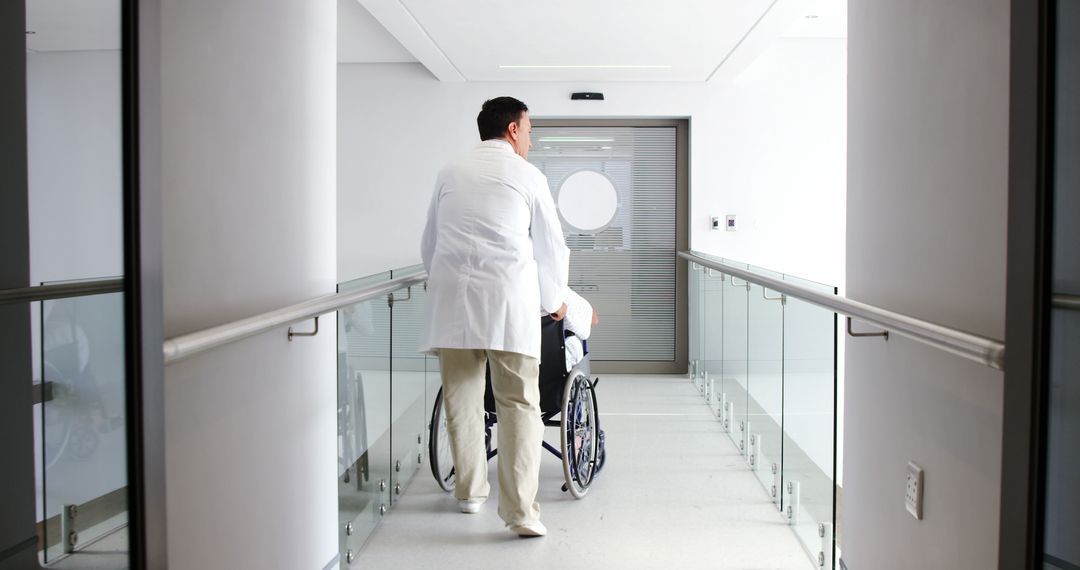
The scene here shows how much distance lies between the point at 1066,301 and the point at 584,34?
195 inches

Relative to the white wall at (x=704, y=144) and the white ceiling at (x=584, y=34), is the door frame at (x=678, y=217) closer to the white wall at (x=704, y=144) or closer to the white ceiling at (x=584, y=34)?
the white wall at (x=704, y=144)

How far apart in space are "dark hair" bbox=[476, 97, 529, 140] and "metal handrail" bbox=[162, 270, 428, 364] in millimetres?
781

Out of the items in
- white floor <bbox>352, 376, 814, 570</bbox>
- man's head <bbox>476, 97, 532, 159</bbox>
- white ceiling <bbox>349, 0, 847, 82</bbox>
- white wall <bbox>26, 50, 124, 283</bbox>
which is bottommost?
white floor <bbox>352, 376, 814, 570</bbox>

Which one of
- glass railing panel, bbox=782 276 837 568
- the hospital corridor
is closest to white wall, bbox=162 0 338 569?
the hospital corridor

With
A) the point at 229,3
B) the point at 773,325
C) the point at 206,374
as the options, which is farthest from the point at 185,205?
the point at 773,325

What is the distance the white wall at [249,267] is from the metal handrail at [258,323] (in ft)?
0.28

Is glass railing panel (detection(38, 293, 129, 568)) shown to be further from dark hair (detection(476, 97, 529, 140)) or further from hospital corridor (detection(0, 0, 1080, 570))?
dark hair (detection(476, 97, 529, 140))

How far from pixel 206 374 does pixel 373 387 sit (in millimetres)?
Result: 1488

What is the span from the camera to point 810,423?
11.1 ft

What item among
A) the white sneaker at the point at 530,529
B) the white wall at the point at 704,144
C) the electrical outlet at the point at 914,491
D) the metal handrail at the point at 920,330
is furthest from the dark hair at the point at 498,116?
the white wall at the point at 704,144

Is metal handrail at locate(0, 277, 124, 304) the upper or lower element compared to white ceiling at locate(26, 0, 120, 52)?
lower

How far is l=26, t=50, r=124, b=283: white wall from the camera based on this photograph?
1.30 m

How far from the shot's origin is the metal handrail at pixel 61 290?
126cm

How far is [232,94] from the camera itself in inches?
85.7
